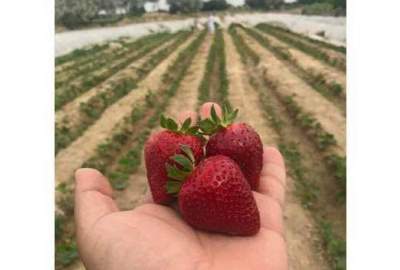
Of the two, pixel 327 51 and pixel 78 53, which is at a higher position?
pixel 78 53

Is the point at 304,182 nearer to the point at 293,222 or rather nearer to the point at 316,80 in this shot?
the point at 293,222

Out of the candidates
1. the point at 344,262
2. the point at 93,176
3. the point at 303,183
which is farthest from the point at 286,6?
the point at 93,176

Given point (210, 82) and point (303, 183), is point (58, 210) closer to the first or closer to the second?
point (303, 183)

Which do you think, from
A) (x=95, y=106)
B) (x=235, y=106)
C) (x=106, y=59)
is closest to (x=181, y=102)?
(x=235, y=106)

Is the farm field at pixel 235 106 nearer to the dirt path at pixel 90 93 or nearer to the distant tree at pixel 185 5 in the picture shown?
the dirt path at pixel 90 93

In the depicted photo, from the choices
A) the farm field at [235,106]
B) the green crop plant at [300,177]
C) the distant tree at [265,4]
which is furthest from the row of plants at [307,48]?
the green crop plant at [300,177]

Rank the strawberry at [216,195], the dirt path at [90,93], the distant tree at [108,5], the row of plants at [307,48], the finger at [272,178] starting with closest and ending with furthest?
the strawberry at [216,195]
the finger at [272,178]
the dirt path at [90,93]
the row of plants at [307,48]
the distant tree at [108,5]
